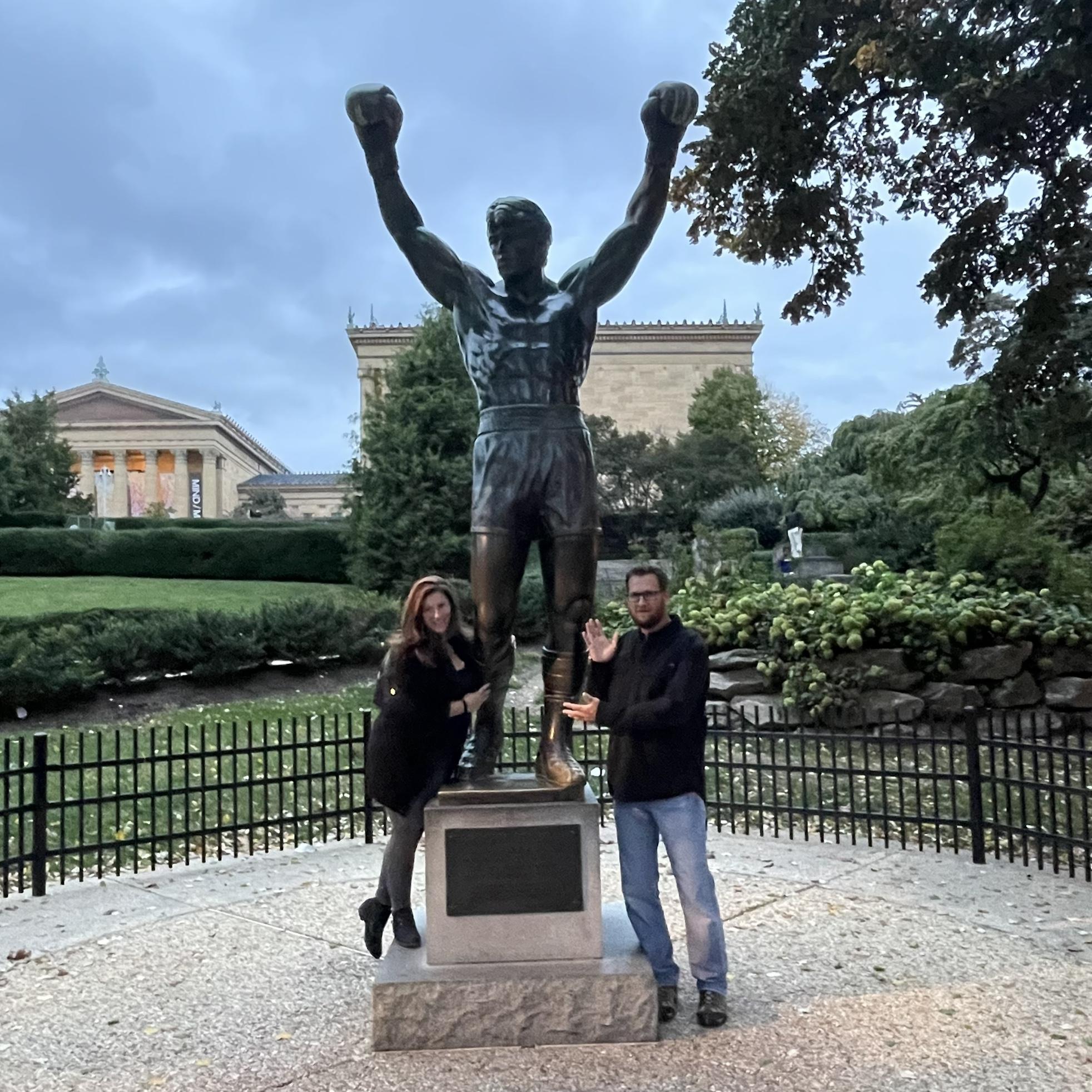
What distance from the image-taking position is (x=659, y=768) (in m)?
3.65

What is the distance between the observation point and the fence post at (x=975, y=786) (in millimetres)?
6414

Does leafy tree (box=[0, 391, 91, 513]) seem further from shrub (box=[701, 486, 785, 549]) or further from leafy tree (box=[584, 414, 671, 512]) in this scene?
shrub (box=[701, 486, 785, 549])

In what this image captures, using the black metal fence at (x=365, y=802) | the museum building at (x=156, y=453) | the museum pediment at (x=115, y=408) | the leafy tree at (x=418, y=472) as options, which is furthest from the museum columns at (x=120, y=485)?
the black metal fence at (x=365, y=802)

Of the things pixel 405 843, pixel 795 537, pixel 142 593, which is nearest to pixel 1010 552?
pixel 795 537

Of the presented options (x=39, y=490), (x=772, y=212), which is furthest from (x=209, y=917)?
(x=39, y=490)

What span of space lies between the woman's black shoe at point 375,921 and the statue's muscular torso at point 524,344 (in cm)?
218

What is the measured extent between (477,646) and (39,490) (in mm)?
42558

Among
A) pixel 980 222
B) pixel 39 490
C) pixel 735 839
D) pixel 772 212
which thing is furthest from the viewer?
pixel 39 490

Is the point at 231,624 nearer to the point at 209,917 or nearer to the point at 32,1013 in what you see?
the point at 209,917

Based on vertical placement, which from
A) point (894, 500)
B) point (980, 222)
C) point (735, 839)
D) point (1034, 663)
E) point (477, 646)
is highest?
point (980, 222)

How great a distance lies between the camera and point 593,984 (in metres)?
3.69

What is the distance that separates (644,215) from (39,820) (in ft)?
16.4

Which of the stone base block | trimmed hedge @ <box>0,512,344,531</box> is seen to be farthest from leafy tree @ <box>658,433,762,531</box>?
the stone base block

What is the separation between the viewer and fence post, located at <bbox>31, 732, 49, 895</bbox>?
233 inches
